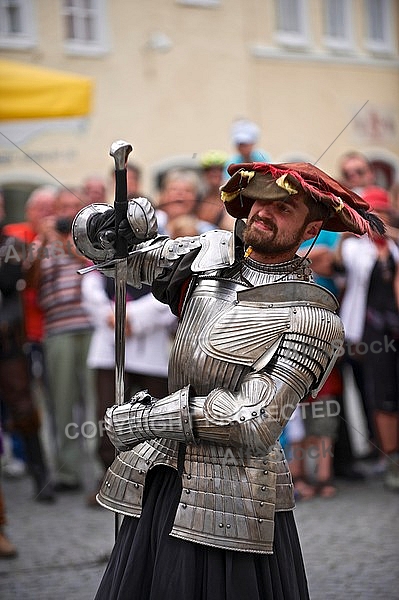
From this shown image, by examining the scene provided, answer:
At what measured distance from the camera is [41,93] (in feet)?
26.8

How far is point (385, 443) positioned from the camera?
6.95 m

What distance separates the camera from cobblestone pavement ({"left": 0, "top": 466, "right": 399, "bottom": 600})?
17.1 feet

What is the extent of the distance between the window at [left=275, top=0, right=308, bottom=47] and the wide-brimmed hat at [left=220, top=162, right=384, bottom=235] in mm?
6461

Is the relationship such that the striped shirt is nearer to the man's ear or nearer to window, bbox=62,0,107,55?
the man's ear

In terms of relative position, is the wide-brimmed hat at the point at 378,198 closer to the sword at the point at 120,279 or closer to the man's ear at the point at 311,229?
the man's ear at the point at 311,229

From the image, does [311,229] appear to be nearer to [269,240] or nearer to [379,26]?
[269,240]

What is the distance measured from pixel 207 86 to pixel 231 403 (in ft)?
29.9

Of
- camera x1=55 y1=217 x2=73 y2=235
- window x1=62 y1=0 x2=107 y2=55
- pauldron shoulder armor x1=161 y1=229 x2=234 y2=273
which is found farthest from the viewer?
window x1=62 y1=0 x2=107 y2=55

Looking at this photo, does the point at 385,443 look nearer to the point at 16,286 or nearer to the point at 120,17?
the point at 16,286

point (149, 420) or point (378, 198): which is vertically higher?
point (378, 198)

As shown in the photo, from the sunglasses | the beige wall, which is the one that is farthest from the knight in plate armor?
the beige wall

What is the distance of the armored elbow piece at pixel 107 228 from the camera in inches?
140

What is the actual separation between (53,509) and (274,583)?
3.48m

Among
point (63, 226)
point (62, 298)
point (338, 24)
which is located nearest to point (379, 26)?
point (338, 24)
